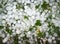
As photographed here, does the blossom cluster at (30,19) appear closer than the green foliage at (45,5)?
Yes

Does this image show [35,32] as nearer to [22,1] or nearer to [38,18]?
[38,18]

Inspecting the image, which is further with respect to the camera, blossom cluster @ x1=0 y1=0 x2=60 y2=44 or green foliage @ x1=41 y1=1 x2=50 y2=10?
green foliage @ x1=41 y1=1 x2=50 y2=10

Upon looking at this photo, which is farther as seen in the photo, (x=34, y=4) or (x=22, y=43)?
(x=34, y=4)

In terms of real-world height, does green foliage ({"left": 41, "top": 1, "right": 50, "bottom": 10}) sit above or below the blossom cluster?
above

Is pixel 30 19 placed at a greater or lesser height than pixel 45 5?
lesser

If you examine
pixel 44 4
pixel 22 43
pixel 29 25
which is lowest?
pixel 22 43

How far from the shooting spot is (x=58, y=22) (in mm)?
2436

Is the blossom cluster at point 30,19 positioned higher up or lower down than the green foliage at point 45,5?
lower down

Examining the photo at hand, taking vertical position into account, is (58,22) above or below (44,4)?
below

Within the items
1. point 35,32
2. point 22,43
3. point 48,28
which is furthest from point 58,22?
point 22,43

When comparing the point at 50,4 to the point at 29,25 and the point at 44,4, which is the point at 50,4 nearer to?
the point at 44,4

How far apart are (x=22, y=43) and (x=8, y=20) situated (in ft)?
1.07

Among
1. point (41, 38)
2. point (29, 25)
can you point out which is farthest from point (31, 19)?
point (41, 38)

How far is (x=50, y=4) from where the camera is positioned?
2547mm
